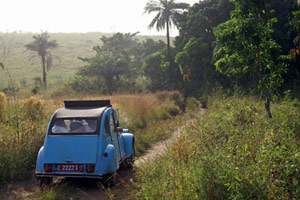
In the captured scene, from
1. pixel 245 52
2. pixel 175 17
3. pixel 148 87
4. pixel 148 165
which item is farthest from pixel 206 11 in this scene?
pixel 148 165

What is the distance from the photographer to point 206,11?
27.1 m

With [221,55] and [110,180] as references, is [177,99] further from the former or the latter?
[110,180]

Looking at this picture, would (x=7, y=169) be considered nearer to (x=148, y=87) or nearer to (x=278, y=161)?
(x=278, y=161)

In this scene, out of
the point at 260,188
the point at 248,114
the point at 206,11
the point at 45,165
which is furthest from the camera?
the point at 206,11

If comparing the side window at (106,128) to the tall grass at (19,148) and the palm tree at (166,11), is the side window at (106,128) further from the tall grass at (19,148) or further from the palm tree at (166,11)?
the palm tree at (166,11)

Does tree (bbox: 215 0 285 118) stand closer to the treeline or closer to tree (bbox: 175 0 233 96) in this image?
the treeline

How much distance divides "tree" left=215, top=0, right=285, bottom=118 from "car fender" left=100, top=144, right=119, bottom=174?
17.1 ft

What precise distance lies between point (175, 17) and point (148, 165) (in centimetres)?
2937

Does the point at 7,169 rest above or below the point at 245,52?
below

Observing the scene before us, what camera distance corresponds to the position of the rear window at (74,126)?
716 centimetres

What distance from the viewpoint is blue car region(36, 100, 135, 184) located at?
6566mm

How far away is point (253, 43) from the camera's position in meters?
9.43

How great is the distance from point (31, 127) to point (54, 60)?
61336mm

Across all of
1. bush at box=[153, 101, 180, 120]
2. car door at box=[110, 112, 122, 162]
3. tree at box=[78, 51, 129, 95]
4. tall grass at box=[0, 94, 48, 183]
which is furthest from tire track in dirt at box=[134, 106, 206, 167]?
tree at box=[78, 51, 129, 95]
